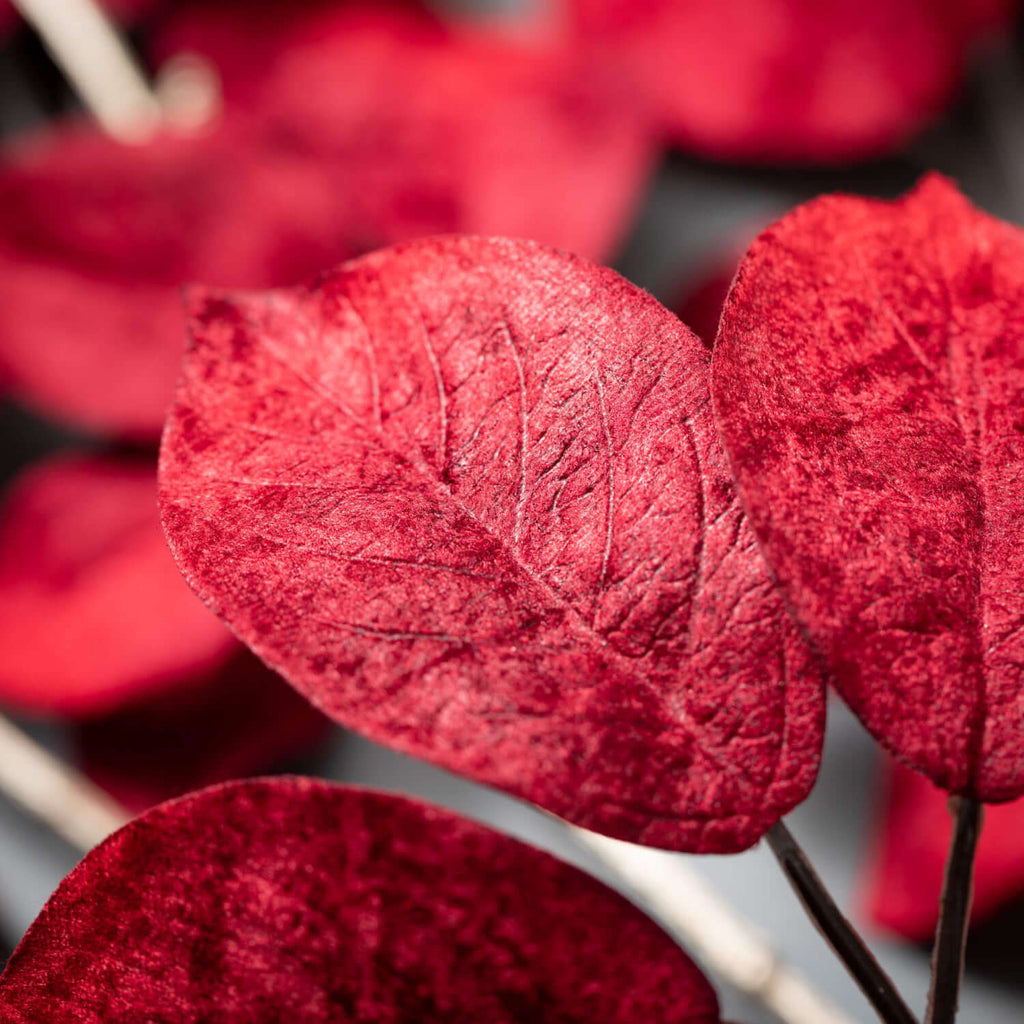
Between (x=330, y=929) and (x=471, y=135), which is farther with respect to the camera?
(x=471, y=135)

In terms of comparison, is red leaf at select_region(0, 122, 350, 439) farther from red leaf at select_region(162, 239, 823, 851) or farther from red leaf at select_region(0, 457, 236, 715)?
red leaf at select_region(162, 239, 823, 851)

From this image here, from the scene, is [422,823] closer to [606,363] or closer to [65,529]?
[606,363]

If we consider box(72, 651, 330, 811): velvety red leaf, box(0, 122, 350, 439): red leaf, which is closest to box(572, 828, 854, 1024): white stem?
box(72, 651, 330, 811): velvety red leaf

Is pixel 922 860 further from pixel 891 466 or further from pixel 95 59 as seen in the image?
pixel 95 59

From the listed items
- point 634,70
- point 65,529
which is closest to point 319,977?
point 65,529

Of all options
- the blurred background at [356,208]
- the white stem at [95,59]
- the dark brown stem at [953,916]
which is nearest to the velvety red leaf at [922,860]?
the blurred background at [356,208]

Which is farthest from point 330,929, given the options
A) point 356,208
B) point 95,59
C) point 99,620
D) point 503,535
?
point 95,59
